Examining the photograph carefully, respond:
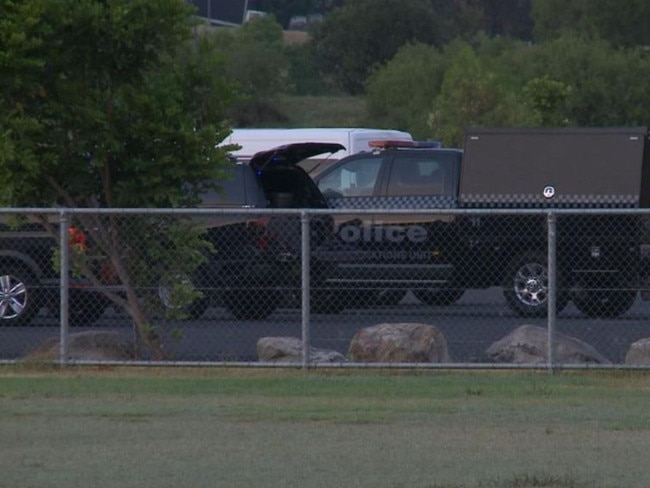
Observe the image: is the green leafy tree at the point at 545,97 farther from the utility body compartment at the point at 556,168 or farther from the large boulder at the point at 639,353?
the large boulder at the point at 639,353

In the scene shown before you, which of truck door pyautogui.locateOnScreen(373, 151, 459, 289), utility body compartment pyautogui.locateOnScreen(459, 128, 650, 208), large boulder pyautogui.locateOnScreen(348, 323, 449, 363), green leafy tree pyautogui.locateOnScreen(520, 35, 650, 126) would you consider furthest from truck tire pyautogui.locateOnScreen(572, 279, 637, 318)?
green leafy tree pyautogui.locateOnScreen(520, 35, 650, 126)

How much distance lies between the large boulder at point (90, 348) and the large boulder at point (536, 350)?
357cm

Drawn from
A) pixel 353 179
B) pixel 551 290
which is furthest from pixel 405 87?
pixel 551 290

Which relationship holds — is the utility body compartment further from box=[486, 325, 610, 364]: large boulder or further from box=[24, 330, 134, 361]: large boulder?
box=[24, 330, 134, 361]: large boulder

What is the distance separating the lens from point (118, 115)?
46.8 ft

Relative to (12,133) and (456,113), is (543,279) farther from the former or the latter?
(456,113)

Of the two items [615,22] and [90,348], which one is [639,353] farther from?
[615,22]

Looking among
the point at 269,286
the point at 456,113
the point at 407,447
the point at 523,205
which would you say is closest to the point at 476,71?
the point at 456,113

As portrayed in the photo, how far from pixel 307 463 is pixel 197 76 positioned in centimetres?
582

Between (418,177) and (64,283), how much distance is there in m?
7.27

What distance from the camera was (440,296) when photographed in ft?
50.0

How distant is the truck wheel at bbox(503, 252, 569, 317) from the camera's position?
52.2ft

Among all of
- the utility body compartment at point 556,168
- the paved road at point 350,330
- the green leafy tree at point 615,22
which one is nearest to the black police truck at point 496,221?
the utility body compartment at point 556,168

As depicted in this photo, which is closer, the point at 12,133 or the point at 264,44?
the point at 12,133
